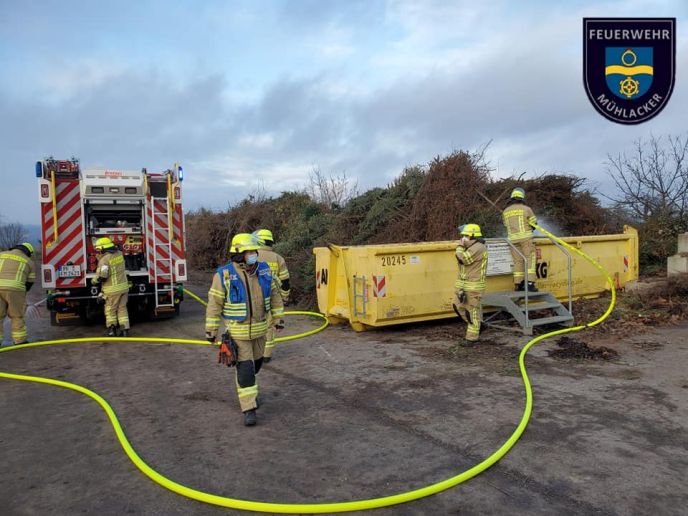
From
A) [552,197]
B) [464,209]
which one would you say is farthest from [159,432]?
[552,197]

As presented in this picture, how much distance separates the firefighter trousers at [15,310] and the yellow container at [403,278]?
4698mm

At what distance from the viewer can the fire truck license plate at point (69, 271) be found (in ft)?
29.2

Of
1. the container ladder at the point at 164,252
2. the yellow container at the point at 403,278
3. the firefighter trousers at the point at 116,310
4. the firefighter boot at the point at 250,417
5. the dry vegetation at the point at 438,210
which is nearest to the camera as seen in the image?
the firefighter boot at the point at 250,417

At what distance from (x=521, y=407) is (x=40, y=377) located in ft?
17.8

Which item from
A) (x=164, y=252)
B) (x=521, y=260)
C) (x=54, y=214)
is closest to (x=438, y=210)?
(x=521, y=260)

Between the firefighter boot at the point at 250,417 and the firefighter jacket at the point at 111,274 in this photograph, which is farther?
the firefighter jacket at the point at 111,274

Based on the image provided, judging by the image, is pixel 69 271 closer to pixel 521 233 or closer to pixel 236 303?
pixel 236 303

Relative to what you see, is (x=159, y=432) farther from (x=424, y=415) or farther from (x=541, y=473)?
(x=541, y=473)

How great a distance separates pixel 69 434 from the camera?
446 cm

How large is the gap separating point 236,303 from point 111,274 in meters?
4.68

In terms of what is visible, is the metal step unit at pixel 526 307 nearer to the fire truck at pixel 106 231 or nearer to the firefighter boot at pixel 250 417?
the firefighter boot at pixel 250 417

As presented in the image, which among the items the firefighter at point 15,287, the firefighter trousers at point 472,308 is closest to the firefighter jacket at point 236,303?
the firefighter trousers at point 472,308

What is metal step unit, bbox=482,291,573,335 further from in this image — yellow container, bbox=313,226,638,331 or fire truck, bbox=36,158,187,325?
fire truck, bbox=36,158,187,325

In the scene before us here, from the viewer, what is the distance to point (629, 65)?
27.0 ft
